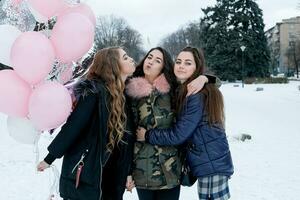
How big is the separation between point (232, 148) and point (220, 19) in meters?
42.2

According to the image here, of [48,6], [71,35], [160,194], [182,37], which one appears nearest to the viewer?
[71,35]

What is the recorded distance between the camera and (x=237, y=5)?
48.8m

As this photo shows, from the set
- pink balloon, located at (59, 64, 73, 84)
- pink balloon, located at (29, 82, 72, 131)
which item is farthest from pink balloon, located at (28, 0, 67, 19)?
pink balloon, located at (29, 82, 72, 131)

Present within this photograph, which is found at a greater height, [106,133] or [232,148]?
[106,133]

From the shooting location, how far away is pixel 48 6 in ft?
9.44

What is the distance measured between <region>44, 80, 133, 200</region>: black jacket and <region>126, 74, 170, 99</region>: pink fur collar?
38 centimetres

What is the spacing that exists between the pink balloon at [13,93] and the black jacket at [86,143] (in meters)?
0.33

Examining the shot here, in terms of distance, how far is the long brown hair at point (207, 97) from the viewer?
10.1 feet

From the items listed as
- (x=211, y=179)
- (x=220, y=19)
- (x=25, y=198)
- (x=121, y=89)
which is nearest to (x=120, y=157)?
(x=121, y=89)

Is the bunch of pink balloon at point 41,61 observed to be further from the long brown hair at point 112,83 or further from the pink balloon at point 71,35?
the long brown hair at point 112,83

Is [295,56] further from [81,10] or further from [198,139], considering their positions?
[81,10]

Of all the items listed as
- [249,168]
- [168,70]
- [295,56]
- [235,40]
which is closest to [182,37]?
[295,56]

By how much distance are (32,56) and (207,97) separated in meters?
1.33

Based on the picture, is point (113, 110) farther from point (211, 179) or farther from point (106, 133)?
point (211, 179)
